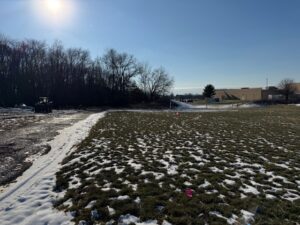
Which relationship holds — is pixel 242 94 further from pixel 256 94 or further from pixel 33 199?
pixel 33 199

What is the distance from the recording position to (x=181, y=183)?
544 cm

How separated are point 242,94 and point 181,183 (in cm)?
8277

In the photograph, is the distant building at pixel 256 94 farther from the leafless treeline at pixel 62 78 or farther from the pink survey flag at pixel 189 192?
the pink survey flag at pixel 189 192

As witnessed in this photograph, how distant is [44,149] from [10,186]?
158 inches

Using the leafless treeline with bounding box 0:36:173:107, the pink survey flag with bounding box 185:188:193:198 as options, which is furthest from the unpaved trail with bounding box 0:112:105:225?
the leafless treeline with bounding box 0:36:173:107

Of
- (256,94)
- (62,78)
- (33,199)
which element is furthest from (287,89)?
(33,199)

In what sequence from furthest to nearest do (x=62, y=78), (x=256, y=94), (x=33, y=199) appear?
(x=256, y=94) < (x=62, y=78) < (x=33, y=199)

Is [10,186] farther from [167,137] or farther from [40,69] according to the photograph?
[40,69]

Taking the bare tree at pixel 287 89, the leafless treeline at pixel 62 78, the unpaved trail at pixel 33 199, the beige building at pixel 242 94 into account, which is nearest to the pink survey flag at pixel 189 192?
the unpaved trail at pixel 33 199

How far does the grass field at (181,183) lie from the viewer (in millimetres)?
4098

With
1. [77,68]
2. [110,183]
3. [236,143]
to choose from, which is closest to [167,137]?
[236,143]

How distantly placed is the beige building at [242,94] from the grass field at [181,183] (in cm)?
7106

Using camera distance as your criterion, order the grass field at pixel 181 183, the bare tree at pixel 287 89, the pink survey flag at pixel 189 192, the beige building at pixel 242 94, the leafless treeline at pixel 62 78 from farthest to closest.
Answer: the beige building at pixel 242 94
the bare tree at pixel 287 89
the leafless treeline at pixel 62 78
the pink survey flag at pixel 189 192
the grass field at pixel 181 183

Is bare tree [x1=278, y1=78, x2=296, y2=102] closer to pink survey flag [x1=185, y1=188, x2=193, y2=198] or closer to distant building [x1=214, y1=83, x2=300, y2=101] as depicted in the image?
distant building [x1=214, y1=83, x2=300, y2=101]
